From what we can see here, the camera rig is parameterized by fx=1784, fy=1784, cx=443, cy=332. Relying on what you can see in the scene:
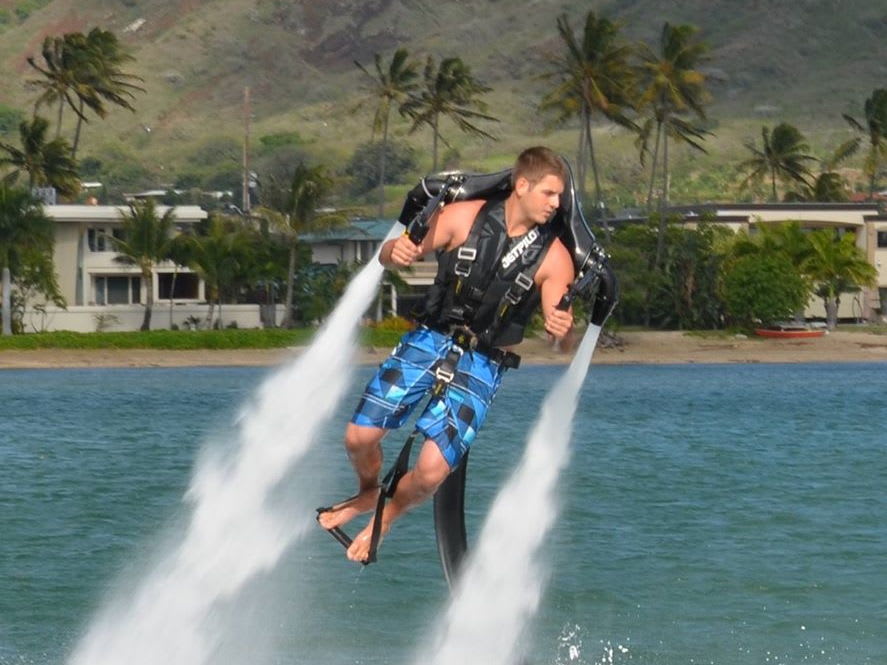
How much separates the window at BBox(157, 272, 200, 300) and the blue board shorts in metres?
75.9

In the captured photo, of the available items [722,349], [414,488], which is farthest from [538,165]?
[722,349]

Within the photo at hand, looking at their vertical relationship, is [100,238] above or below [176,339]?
above

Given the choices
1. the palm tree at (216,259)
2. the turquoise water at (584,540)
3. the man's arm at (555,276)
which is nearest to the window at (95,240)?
the palm tree at (216,259)

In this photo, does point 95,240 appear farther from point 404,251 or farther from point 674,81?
point 404,251

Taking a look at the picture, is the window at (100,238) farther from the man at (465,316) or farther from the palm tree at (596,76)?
the man at (465,316)

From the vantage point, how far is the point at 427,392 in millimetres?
9555

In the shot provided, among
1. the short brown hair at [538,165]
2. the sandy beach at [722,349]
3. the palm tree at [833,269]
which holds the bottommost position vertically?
the sandy beach at [722,349]

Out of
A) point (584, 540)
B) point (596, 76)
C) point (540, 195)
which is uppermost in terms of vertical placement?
point (596, 76)

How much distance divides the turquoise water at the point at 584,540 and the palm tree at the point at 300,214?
879 inches

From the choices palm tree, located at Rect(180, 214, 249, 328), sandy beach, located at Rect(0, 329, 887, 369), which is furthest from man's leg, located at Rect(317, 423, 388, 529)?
sandy beach, located at Rect(0, 329, 887, 369)

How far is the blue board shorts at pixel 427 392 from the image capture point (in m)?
9.40

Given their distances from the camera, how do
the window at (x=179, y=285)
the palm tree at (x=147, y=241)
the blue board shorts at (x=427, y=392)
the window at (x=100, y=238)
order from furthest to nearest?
the window at (x=179, y=285) → the window at (x=100, y=238) → the palm tree at (x=147, y=241) → the blue board shorts at (x=427, y=392)

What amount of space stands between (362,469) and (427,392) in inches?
21.6

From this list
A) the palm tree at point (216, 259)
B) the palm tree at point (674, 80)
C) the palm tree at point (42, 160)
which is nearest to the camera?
the palm tree at point (216, 259)
